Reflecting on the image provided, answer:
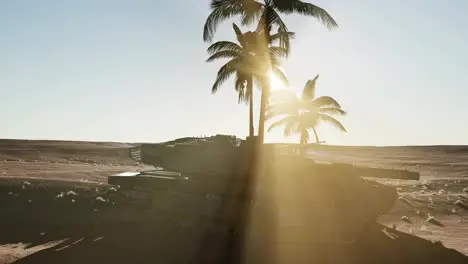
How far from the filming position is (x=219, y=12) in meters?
19.0

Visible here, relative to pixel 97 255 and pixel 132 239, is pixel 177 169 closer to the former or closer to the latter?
pixel 132 239

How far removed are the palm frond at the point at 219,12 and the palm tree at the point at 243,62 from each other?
361cm

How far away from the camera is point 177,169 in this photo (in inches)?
468

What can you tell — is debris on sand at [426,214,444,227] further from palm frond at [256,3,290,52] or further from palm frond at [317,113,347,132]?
palm frond at [317,113,347,132]

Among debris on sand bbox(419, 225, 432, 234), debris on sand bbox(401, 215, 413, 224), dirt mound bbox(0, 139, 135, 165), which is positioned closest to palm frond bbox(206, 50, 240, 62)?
debris on sand bbox(401, 215, 413, 224)

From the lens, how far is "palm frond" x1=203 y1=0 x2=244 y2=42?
18.7 meters

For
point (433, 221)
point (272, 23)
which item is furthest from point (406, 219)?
point (272, 23)

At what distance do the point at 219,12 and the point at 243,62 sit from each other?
486 centimetres

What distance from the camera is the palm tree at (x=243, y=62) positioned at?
906 inches

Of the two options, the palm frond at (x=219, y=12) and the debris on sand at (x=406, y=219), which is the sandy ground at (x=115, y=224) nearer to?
the debris on sand at (x=406, y=219)

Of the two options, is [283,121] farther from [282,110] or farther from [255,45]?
[255,45]

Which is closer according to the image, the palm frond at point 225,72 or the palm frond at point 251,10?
the palm frond at point 251,10

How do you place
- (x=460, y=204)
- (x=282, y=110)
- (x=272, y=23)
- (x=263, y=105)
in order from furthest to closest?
(x=282, y=110), (x=263, y=105), (x=460, y=204), (x=272, y=23)

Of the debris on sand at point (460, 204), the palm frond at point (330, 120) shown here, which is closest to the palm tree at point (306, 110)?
the palm frond at point (330, 120)
